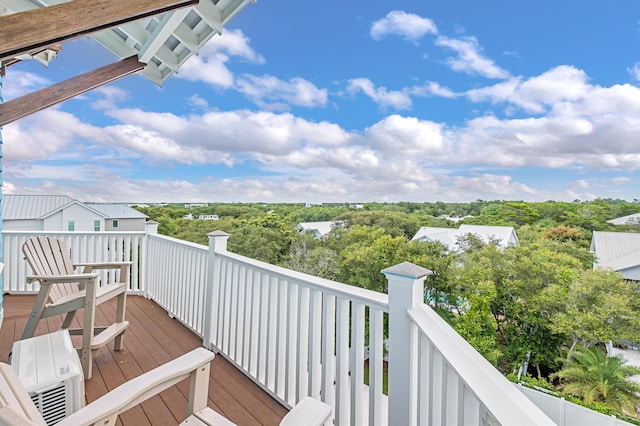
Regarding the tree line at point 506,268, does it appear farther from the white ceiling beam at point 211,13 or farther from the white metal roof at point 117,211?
the white ceiling beam at point 211,13

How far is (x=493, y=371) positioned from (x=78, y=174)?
18.3m

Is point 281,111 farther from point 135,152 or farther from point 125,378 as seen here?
point 125,378

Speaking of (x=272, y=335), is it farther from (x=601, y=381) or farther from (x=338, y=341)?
(x=601, y=381)

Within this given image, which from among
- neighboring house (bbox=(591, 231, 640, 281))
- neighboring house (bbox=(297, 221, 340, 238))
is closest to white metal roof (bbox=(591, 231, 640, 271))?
neighboring house (bbox=(591, 231, 640, 281))

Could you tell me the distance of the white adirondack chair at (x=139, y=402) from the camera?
95 cm

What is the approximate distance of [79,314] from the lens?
3955 mm

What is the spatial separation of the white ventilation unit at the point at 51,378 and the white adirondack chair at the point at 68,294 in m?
0.64

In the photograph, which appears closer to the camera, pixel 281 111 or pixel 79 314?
pixel 79 314

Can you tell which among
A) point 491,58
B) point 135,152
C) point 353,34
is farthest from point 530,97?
point 135,152

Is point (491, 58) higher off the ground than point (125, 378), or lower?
higher

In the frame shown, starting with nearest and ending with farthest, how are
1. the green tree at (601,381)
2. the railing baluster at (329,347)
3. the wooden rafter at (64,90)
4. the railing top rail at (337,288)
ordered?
1. the railing top rail at (337,288)
2. the railing baluster at (329,347)
3. the wooden rafter at (64,90)
4. the green tree at (601,381)

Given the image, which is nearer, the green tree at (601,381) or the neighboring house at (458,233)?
the green tree at (601,381)

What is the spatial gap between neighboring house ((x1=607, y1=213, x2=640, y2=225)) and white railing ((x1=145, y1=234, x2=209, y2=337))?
42.2ft

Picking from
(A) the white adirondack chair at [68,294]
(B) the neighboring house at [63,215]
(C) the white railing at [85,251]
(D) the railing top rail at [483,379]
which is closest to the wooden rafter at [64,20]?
(A) the white adirondack chair at [68,294]
